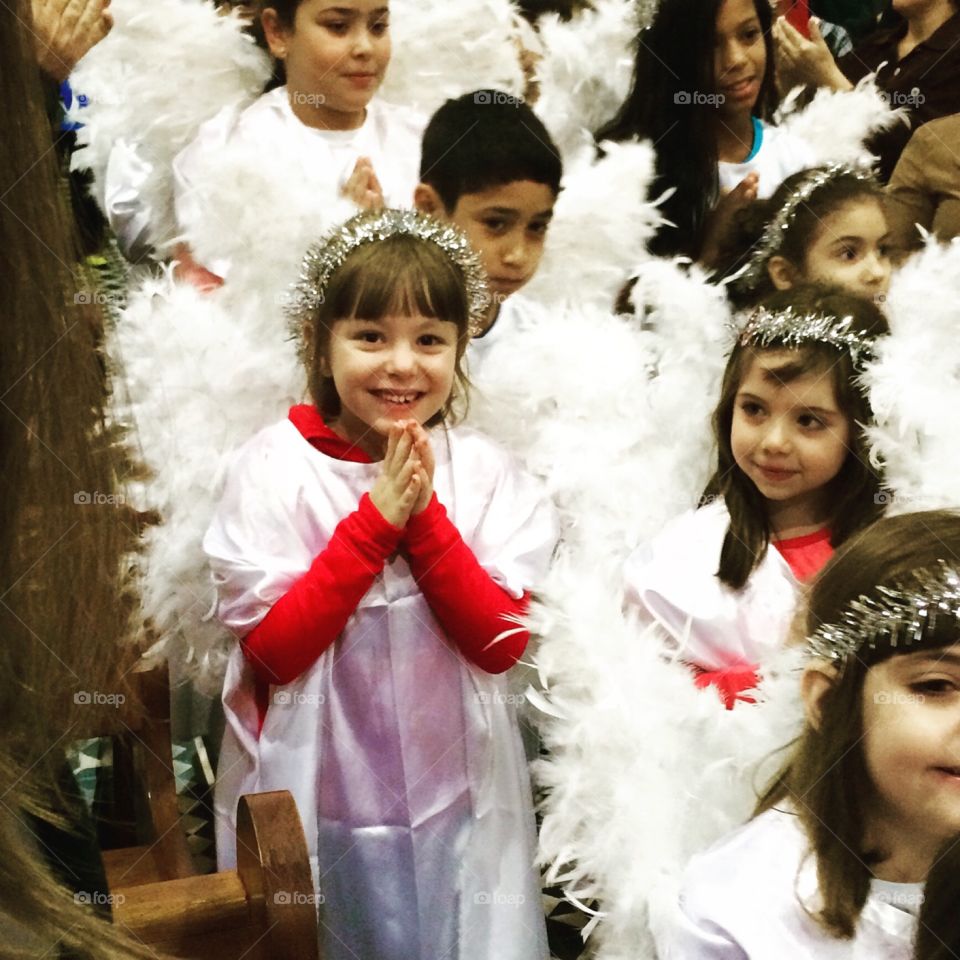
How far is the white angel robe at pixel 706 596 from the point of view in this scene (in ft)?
4.01

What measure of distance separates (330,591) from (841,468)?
491 mm

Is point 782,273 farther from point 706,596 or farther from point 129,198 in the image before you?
point 129,198

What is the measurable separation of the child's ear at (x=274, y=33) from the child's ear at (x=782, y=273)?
0.59 meters

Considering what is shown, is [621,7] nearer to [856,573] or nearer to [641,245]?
[641,245]

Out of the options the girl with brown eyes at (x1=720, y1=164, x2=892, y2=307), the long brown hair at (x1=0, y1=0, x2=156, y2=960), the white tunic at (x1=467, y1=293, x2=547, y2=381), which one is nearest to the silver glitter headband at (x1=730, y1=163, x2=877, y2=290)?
the girl with brown eyes at (x1=720, y1=164, x2=892, y2=307)

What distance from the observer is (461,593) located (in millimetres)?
1368

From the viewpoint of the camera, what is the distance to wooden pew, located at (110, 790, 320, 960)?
1.00 meters

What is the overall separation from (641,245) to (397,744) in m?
0.63

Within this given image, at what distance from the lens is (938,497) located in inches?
44.7

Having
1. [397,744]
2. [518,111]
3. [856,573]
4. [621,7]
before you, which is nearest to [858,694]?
[856,573]

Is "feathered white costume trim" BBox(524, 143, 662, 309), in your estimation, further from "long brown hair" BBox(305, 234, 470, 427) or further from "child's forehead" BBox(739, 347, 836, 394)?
"child's forehead" BBox(739, 347, 836, 394)

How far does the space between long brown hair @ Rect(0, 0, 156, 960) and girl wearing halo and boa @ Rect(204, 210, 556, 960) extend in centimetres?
90

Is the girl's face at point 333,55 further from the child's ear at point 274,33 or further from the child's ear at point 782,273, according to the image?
the child's ear at point 782,273

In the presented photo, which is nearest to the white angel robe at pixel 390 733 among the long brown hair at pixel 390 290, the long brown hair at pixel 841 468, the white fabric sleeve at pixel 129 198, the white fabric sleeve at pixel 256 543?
the white fabric sleeve at pixel 256 543
